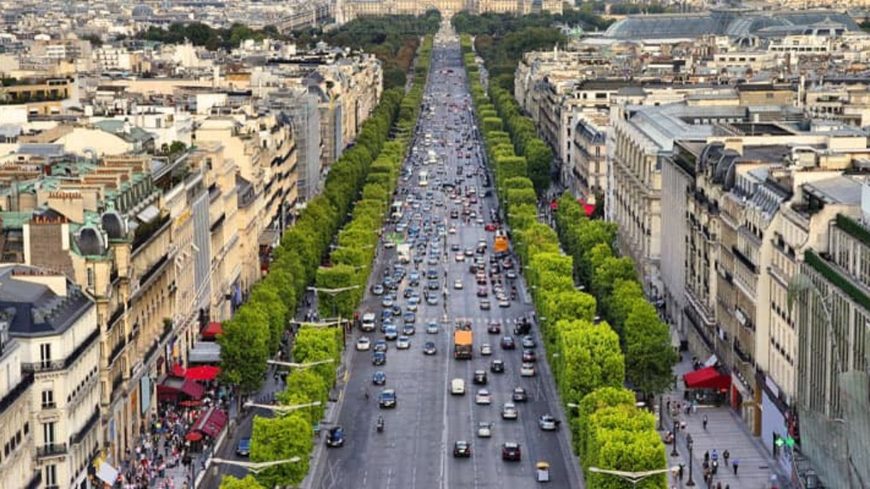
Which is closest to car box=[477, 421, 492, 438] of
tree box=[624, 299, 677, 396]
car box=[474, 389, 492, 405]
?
car box=[474, 389, 492, 405]

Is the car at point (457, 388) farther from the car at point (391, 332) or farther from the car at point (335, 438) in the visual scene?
the car at point (391, 332)

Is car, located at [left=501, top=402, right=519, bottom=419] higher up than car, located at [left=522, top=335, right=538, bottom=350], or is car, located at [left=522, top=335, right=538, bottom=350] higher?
car, located at [left=501, top=402, right=519, bottom=419]

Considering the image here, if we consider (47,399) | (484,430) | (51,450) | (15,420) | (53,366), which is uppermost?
(53,366)

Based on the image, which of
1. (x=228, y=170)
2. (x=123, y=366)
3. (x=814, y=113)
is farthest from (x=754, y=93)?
(x=123, y=366)

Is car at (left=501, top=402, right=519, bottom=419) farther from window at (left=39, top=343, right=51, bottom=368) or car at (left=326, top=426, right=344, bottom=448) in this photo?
window at (left=39, top=343, right=51, bottom=368)

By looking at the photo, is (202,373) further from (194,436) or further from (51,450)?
(51,450)

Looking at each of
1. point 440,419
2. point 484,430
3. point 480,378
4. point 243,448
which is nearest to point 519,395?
point 480,378

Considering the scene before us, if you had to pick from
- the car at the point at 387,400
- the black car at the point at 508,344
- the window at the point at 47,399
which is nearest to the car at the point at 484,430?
the car at the point at 387,400
